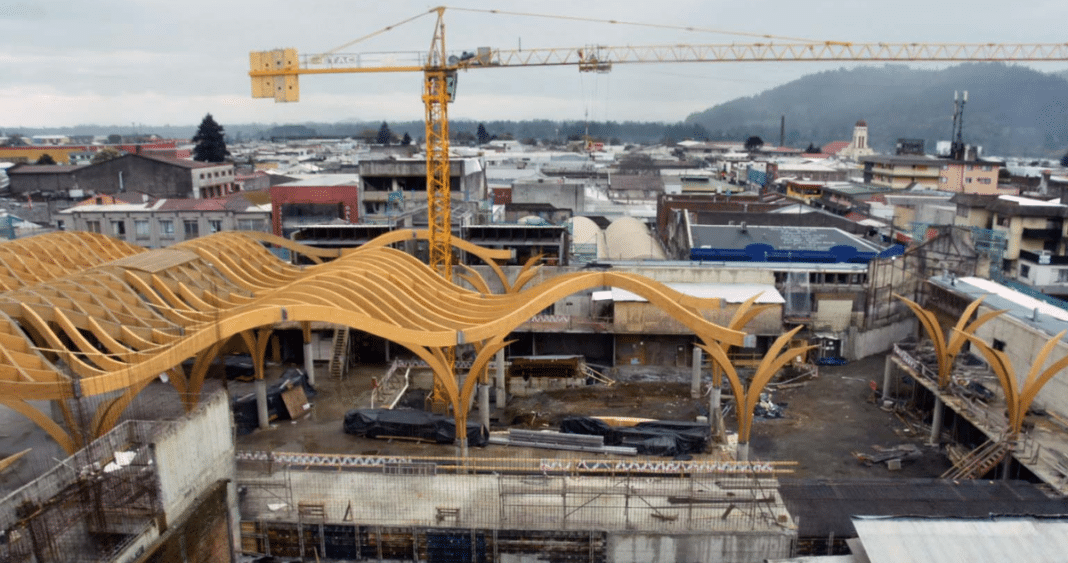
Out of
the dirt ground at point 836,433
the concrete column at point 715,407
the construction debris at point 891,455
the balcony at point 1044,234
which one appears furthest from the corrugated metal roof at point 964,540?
the balcony at point 1044,234

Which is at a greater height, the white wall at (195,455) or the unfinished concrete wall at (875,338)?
the white wall at (195,455)

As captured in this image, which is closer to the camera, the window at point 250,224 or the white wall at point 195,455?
the white wall at point 195,455

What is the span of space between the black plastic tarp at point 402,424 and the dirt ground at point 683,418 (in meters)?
0.30

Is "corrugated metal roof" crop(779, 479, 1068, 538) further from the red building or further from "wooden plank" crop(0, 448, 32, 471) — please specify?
the red building

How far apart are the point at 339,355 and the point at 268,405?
213 inches

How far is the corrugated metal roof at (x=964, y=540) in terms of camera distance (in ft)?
41.3

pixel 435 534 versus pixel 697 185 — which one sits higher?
pixel 697 185

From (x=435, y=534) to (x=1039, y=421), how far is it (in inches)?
763

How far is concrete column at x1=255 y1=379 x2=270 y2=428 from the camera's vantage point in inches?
986

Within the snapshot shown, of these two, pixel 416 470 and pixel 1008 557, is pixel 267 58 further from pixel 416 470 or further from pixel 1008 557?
pixel 1008 557

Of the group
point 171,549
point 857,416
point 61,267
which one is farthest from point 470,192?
point 171,549

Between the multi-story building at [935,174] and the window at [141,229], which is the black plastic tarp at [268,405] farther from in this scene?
the multi-story building at [935,174]

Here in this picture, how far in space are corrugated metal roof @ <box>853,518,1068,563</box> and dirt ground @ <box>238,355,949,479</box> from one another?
8.87 metres

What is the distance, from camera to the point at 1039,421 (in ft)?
73.4
